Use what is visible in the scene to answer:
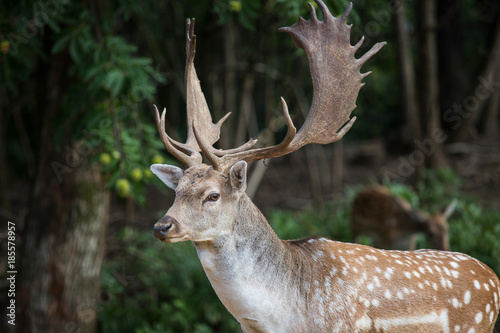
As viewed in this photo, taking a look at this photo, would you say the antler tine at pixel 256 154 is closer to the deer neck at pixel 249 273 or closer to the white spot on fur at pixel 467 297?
the deer neck at pixel 249 273

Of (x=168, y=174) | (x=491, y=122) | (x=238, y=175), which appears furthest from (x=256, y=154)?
(x=491, y=122)

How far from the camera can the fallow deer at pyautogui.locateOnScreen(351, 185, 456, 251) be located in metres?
6.04

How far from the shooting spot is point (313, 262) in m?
3.22

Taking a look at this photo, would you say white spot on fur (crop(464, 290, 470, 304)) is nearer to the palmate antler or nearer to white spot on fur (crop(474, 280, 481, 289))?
white spot on fur (crop(474, 280, 481, 289))

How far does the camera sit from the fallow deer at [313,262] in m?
2.94

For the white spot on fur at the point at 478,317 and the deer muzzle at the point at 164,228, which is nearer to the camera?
the deer muzzle at the point at 164,228

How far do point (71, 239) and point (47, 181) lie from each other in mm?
614

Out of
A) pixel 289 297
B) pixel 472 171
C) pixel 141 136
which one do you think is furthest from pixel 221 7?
pixel 472 171

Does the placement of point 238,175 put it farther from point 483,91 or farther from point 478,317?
point 483,91

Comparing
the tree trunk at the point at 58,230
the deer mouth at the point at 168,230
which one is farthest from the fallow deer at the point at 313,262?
the tree trunk at the point at 58,230

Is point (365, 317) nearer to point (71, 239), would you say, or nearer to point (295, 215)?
point (71, 239)

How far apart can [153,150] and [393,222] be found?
2854 mm

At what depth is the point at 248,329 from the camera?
3.07m

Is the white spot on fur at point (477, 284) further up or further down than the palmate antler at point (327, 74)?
further down
